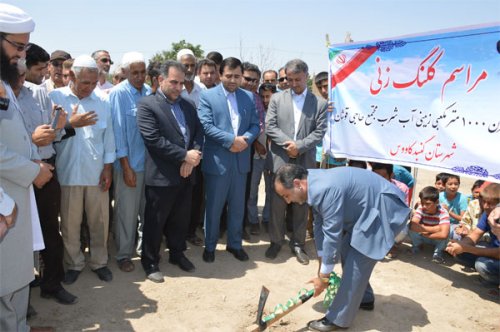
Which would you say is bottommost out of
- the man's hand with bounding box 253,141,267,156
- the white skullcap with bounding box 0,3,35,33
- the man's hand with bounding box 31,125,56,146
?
the man's hand with bounding box 253,141,267,156

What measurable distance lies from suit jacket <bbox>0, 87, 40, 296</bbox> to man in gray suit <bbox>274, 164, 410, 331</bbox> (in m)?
1.69

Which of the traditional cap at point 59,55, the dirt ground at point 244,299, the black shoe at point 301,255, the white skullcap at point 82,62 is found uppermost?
the traditional cap at point 59,55

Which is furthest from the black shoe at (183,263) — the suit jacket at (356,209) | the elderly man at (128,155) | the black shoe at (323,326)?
the suit jacket at (356,209)

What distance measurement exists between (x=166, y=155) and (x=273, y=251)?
1782mm

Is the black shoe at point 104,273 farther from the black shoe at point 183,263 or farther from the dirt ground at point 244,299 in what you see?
the black shoe at point 183,263

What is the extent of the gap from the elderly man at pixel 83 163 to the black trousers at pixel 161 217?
0.39 meters

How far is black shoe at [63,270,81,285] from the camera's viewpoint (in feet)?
12.9

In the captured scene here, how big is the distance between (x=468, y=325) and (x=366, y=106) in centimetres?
263

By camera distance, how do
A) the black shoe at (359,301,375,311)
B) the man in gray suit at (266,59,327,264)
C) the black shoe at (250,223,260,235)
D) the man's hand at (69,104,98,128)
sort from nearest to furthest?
the man's hand at (69,104,98,128)
the black shoe at (359,301,375,311)
the man in gray suit at (266,59,327,264)
the black shoe at (250,223,260,235)

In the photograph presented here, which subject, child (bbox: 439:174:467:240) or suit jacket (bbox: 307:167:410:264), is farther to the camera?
child (bbox: 439:174:467:240)

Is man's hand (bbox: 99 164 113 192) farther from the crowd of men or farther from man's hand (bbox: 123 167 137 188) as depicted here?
man's hand (bbox: 123 167 137 188)

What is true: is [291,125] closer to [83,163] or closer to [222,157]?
[222,157]

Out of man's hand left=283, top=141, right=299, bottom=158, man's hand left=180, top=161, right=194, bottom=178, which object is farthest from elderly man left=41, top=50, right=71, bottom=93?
man's hand left=283, top=141, right=299, bottom=158

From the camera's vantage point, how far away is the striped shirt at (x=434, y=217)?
477cm
